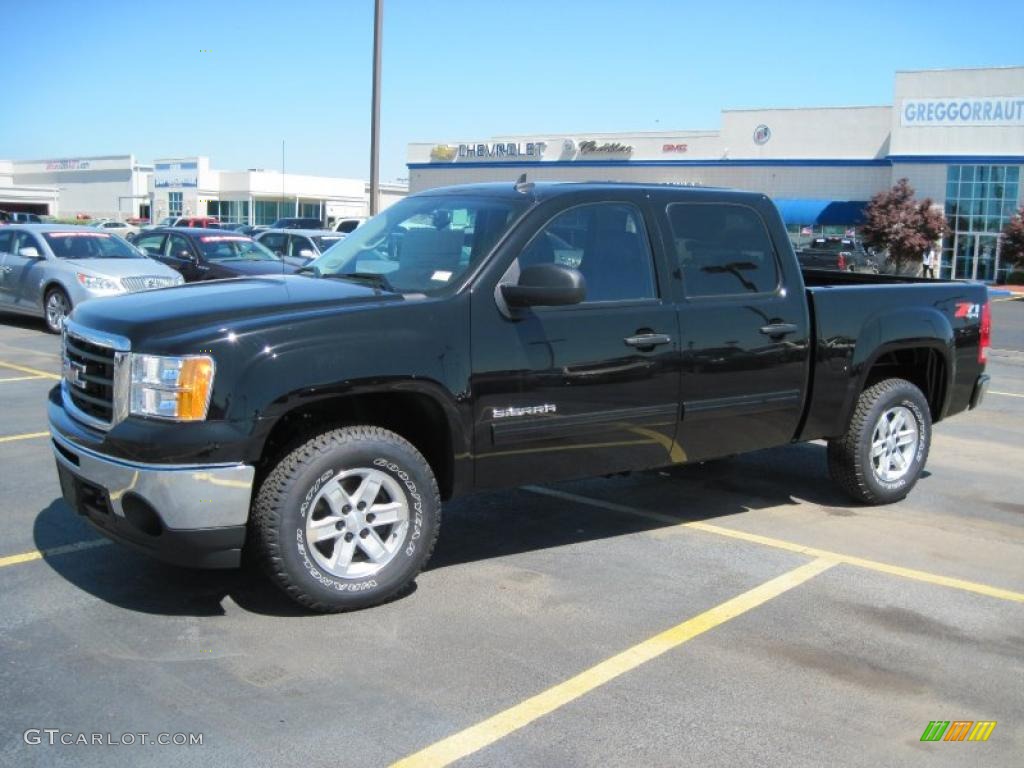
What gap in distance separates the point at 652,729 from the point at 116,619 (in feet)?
7.95

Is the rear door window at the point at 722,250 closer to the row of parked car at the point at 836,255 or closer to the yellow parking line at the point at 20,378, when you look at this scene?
the yellow parking line at the point at 20,378

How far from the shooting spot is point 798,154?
Result: 161 feet

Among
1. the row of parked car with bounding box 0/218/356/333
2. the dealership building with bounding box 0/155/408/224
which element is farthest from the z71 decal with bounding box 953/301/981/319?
the dealership building with bounding box 0/155/408/224

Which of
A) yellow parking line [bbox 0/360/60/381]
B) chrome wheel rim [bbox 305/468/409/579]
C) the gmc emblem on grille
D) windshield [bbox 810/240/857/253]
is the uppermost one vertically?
windshield [bbox 810/240/857/253]

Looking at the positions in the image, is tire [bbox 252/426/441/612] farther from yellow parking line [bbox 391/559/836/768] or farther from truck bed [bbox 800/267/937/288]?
truck bed [bbox 800/267/937/288]

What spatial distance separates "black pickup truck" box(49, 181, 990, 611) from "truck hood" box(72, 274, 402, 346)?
2 cm

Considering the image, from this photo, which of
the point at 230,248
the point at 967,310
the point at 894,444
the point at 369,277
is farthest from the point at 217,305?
the point at 230,248

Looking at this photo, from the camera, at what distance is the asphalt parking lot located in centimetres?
360

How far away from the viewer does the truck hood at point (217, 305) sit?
442 cm

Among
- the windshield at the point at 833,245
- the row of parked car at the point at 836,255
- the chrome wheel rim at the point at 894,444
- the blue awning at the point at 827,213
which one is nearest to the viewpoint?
the chrome wheel rim at the point at 894,444

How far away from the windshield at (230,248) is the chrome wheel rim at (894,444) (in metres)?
13.5

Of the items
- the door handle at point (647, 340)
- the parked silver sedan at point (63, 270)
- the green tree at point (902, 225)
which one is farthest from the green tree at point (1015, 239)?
the door handle at point (647, 340)

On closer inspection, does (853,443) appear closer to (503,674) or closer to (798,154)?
(503,674)

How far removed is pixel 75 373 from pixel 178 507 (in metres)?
1.10
